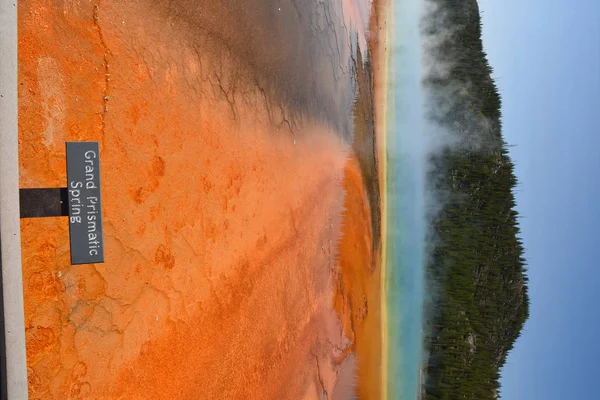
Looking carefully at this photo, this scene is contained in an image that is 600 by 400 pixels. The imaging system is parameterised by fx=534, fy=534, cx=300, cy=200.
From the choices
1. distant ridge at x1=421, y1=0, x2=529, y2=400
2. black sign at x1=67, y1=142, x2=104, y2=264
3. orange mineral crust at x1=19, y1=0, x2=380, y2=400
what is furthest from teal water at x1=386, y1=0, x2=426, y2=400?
black sign at x1=67, y1=142, x2=104, y2=264

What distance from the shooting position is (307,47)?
6547 millimetres

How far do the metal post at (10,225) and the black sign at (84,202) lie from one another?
341 millimetres

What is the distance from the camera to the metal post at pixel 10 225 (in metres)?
2.26

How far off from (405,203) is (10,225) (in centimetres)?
867

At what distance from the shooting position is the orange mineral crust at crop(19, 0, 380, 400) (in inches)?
105

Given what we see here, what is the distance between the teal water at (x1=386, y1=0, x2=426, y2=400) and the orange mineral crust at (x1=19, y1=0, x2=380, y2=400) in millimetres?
3317

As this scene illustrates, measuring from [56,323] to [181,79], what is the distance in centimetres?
189

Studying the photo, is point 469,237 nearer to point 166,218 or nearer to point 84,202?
point 166,218

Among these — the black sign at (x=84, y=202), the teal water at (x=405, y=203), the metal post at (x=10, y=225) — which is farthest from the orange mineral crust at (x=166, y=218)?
the teal water at (x=405, y=203)

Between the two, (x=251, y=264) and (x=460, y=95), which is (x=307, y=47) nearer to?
(x=251, y=264)

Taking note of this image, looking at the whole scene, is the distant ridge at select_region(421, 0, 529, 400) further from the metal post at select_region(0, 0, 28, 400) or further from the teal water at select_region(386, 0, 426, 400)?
the metal post at select_region(0, 0, 28, 400)

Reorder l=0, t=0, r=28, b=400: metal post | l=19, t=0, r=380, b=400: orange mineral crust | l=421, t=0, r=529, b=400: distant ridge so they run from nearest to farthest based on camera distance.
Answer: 1. l=0, t=0, r=28, b=400: metal post
2. l=19, t=0, r=380, b=400: orange mineral crust
3. l=421, t=0, r=529, b=400: distant ridge

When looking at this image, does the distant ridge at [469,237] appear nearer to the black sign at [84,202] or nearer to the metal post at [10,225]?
the black sign at [84,202]

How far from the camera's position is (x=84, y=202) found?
270 cm
